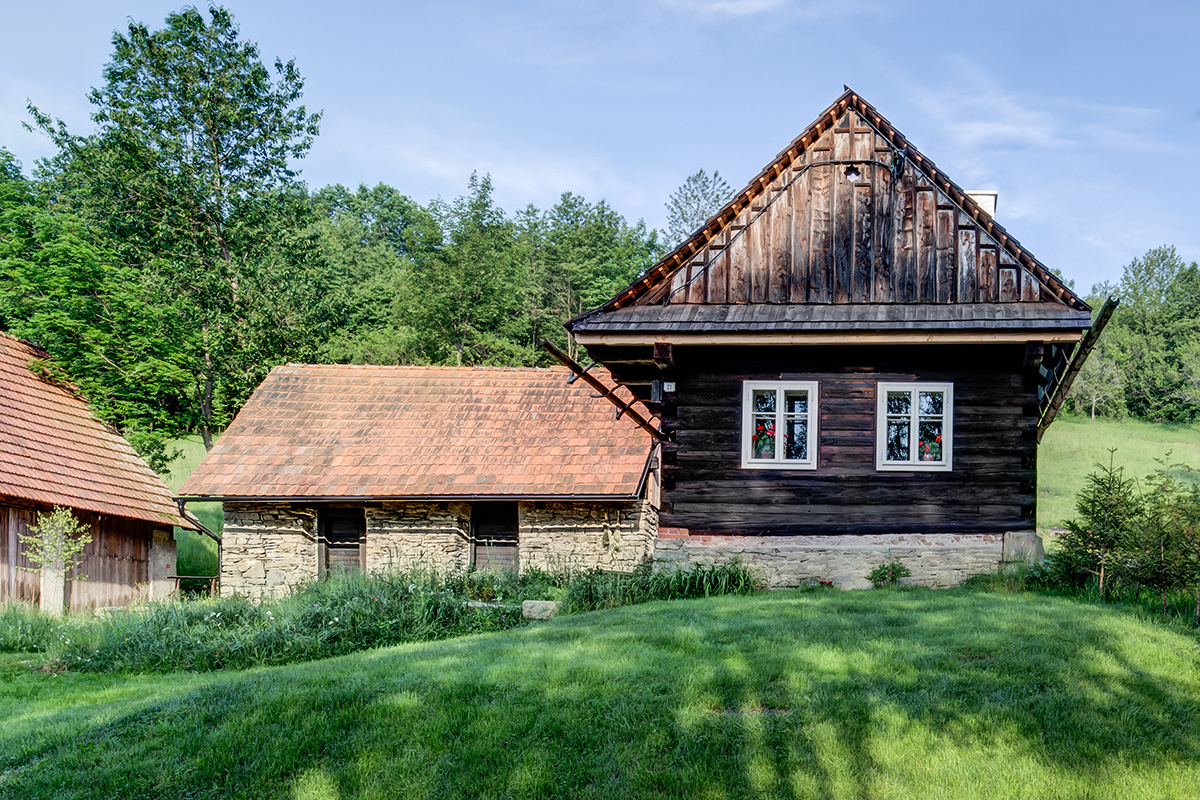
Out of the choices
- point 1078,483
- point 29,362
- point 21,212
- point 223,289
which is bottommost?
point 1078,483

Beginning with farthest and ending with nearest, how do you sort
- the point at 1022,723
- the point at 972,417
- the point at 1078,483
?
1. the point at 1078,483
2. the point at 972,417
3. the point at 1022,723

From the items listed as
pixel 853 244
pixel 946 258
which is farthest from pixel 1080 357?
pixel 853 244

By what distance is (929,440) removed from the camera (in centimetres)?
1480

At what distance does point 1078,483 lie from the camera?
1438 inches

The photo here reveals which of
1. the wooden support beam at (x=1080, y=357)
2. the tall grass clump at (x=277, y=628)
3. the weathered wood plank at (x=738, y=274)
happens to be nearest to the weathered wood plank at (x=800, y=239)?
the weathered wood plank at (x=738, y=274)

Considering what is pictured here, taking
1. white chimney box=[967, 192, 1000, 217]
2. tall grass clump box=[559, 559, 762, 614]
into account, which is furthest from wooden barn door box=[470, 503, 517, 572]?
white chimney box=[967, 192, 1000, 217]

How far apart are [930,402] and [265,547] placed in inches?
549

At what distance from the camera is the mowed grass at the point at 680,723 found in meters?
6.54

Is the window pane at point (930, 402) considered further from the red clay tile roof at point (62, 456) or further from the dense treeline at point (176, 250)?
the dense treeline at point (176, 250)

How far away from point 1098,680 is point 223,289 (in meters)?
25.7

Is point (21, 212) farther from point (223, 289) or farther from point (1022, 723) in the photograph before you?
point (1022, 723)

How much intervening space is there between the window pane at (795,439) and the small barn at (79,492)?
46.3 ft

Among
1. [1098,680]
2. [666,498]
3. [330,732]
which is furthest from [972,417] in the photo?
[330,732]

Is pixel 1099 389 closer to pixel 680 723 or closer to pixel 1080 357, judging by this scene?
pixel 1080 357
